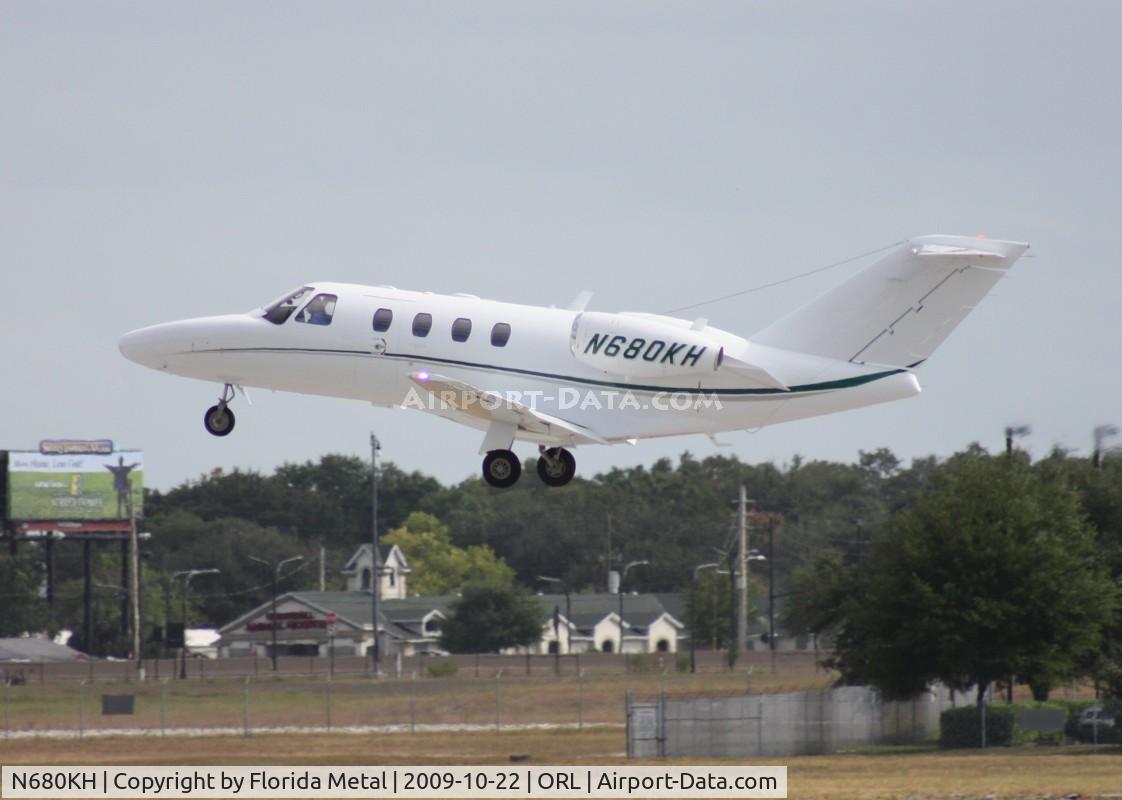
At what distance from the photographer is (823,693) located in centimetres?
5322

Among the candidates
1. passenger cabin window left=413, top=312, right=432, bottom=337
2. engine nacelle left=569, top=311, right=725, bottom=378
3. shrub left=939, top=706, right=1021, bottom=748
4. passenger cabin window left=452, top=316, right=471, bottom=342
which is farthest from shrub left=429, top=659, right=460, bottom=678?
engine nacelle left=569, top=311, right=725, bottom=378

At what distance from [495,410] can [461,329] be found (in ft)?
5.43

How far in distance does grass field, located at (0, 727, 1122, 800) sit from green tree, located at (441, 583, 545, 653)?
52.6 meters

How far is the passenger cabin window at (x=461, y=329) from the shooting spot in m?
34.2

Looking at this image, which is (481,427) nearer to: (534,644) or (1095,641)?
(1095,641)

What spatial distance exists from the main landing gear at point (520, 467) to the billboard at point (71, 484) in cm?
7483

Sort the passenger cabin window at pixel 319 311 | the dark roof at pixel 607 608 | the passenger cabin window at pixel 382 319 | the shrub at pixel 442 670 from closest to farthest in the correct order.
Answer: the passenger cabin window at pixel 382 319 → the passenger cabin window at pixel 319 311 → the shrub at pixel 442 670 → the dark roof at pixel 607 608

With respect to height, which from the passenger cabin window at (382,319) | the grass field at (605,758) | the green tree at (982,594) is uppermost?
the passenger cabin window at (382,319)

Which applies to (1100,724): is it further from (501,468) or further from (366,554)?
(366,554)

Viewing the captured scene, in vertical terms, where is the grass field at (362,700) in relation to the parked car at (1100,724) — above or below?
below

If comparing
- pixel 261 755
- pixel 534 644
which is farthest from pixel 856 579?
pixel 534 644

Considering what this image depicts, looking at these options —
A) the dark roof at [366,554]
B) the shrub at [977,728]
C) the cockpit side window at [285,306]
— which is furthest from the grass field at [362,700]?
the dark roof at [366,554]

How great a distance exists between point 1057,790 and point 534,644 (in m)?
76.8

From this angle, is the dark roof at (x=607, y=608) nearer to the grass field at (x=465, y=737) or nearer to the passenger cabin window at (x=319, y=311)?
the grass field at (x=465, y=737)
